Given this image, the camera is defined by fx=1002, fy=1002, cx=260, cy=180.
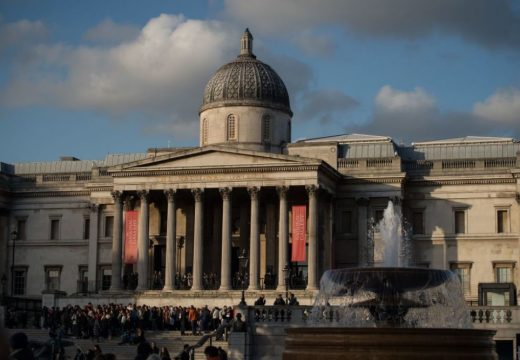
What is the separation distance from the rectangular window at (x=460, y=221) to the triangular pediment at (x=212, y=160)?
11.5 m

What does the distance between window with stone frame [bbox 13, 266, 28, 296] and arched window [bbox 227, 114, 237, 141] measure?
17671 mm

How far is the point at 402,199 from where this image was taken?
64312 millimetres

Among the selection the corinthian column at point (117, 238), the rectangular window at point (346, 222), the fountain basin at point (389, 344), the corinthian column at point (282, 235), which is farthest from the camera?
the rectangular window at point (346, 222)

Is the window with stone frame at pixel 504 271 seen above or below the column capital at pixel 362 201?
below

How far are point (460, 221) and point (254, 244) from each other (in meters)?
14.4

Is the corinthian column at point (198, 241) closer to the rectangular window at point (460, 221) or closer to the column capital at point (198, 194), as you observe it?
the column capital at point (198, 194)

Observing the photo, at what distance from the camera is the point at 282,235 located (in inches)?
2325

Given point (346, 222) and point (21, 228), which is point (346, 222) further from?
point (21, 228)

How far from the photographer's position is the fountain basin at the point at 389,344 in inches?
715

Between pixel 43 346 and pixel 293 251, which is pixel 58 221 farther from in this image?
pixel 43 346

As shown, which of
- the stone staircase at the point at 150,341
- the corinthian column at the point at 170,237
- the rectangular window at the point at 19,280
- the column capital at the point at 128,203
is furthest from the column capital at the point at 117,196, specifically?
the stone staircase at the point at 150,341

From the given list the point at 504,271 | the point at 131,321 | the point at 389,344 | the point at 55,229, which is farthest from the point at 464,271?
the point at 389,344

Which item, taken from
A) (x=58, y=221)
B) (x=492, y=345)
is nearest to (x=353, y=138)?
(x=58, y=221)

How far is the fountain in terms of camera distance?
1820 centimetres
